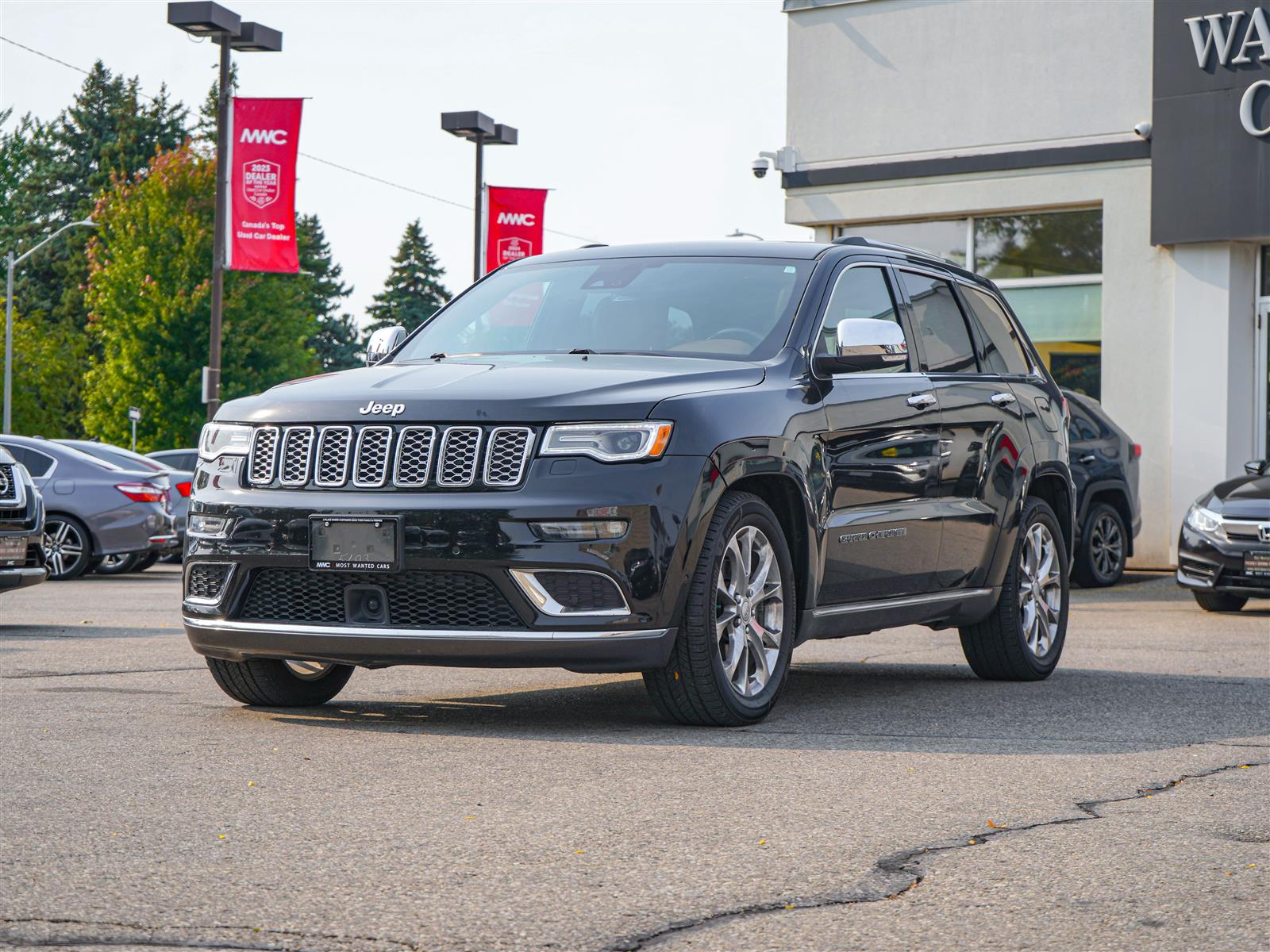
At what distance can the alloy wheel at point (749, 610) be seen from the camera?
6.73 metres

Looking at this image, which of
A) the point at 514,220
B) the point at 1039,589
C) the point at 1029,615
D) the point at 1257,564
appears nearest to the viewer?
the point at 1029,615

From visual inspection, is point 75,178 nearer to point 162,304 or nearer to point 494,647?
point 162,304

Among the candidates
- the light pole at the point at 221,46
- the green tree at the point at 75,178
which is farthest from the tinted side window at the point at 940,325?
the green tree at the point at 75,178

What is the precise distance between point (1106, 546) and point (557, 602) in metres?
11.6

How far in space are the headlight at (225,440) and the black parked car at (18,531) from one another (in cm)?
511

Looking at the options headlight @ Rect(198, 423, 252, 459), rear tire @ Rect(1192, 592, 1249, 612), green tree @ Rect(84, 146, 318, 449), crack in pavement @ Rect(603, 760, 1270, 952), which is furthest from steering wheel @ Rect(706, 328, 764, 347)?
green tree @ Rect(84, 146, 318, 449)

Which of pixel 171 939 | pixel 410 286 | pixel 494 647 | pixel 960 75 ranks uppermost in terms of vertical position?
pixel 410 286

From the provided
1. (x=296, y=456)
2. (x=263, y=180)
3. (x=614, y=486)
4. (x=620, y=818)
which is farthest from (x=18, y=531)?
(x=263, y=180)

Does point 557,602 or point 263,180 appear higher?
point 263,180

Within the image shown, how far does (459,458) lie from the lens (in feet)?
21.0

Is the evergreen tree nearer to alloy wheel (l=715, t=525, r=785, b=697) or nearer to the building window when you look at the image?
the building window

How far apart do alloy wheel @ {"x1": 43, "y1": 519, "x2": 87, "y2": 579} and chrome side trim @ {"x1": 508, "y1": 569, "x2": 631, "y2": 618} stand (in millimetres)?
12251

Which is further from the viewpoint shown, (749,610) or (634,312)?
(634,312)

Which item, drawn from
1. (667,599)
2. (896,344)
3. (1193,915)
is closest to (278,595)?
(667,599)
